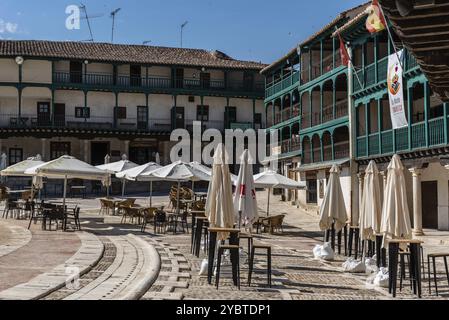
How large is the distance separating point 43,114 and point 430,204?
1271 inches

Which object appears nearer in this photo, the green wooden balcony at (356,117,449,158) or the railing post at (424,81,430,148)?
the green wooden balcony at (356,117,449,158)

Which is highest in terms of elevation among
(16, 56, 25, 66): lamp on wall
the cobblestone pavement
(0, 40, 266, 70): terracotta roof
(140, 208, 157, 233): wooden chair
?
(0, 40, 266, 70): terracotta roof

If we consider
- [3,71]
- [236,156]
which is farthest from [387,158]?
[3,71]

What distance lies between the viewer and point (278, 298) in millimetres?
8555

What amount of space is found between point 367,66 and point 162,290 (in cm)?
1980

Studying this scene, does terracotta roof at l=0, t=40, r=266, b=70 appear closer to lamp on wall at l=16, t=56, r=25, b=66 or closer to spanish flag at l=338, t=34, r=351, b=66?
lamp on wall at l=16, t=56, r=25, b=66

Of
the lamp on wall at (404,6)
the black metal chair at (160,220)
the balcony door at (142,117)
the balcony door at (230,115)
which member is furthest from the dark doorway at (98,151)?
the lamp on wall at (404,6)

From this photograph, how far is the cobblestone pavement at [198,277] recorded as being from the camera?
28.3 feet

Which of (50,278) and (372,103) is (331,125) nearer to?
(372,103)

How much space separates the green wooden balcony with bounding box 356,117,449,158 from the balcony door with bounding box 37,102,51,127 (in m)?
27.2

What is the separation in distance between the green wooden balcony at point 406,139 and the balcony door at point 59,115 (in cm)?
2645

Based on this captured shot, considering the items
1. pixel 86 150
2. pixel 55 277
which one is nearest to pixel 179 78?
pixel 86 150

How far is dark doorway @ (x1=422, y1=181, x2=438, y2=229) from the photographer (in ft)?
77.0

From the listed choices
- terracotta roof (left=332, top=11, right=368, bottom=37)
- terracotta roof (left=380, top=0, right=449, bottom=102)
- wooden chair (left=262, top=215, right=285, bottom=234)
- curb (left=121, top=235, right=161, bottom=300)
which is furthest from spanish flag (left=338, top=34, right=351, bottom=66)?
terracotta roof (left=380, top=0, right=449, bottom=102)
